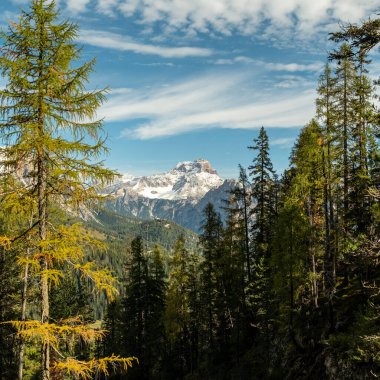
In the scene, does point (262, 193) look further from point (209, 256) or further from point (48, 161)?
point (48, 161)

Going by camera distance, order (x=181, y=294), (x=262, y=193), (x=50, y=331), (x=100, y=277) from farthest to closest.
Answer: (x=181, y=294), (x=262, y=193), (x=100, y=277), (x=50, y=331)

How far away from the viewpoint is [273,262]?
26.7 m

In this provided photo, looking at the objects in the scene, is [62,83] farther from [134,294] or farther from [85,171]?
[134,294]

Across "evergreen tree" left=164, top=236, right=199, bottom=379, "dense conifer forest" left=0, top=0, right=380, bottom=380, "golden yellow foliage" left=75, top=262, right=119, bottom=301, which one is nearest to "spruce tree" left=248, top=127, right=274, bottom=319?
"dense conifer forest" left=0, top=0, right=380, bottom=380

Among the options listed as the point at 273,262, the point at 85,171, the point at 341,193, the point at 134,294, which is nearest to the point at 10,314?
the point at 134,294

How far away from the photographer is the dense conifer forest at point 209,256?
9.58 meters

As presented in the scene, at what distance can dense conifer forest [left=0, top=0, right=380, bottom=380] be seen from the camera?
9.58 meters

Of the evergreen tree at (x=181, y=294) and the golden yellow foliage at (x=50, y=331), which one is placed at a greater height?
the golden yellow foliage at (x=50, y=331)

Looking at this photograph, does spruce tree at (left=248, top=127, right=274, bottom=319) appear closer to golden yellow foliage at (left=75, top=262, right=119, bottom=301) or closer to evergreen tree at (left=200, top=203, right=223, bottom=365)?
evergreen tree at (left=200, top=203, right=223, bottom=365)

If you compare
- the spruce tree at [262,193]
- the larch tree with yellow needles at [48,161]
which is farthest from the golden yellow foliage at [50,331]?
the spruce tree at [262,193]

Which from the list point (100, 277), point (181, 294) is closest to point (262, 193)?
point (181, 294)

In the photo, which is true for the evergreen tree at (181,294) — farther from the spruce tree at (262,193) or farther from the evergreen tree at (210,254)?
the spruce tree at (262,193)

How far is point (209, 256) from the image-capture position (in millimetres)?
38188

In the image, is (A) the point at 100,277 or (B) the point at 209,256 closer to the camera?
(A) the point at 100,277
